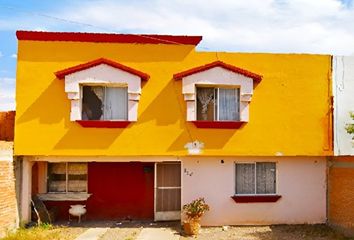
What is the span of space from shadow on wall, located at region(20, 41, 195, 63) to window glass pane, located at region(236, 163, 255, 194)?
492 cm

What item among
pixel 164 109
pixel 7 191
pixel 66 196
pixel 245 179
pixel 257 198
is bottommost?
pixel 66 196

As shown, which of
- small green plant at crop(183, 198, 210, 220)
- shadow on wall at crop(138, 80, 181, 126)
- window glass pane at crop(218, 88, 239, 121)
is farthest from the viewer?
window glass pane at crop(218, 88, 239, 121)

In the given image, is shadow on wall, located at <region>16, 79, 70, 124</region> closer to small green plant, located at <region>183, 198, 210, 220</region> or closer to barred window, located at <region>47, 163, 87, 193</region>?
barred window, located at <region>47, 163, 87, 193</region>

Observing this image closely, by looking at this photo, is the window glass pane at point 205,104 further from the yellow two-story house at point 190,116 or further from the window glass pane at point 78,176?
the window glass pane at point 78,176

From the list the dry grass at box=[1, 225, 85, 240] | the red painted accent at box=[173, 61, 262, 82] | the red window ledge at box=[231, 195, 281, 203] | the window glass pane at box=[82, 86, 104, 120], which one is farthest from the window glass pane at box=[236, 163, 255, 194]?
the dry grass at box=[1, 225, 85, 240]

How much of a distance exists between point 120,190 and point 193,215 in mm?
4119

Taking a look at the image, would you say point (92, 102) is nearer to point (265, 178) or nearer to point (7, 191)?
point (7, 191)

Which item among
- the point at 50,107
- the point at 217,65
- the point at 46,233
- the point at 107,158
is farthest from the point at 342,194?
the point at 50,107

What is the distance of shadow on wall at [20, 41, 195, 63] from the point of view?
50.7ft

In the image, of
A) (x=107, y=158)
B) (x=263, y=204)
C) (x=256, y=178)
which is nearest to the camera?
(x=107, y=158)

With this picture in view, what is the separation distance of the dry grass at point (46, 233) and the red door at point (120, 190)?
7.22ft

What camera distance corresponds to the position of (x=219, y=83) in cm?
1563

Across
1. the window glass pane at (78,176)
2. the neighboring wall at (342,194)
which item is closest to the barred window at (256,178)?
the neighboring wall at (342,194)

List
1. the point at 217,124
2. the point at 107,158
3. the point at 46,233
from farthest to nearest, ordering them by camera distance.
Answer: the point at 107,158
the point at 217,124
the point at 46,233
